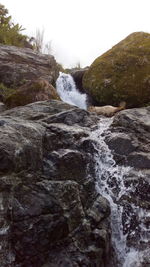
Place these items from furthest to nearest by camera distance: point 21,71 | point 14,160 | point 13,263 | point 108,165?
point 21,71 → point 108,165 → point 14,160 → point 13,263

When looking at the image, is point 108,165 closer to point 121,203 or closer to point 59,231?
point 121,203

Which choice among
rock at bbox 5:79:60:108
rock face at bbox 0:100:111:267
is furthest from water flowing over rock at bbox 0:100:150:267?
rock at bbox 5:79:60:108

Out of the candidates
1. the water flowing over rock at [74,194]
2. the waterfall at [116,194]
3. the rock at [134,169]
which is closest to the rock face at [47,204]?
the water flowing over rock at [74,194]

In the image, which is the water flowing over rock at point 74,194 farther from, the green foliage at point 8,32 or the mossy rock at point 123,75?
the green foliage at point 8,32

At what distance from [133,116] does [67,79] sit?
21.4ft

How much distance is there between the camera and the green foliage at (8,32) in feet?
45.2

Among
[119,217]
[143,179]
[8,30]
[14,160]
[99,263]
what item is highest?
[8,30]

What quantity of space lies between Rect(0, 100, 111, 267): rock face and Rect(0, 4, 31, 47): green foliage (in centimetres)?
962

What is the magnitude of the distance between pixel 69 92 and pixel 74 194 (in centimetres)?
763

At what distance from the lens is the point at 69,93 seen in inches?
457

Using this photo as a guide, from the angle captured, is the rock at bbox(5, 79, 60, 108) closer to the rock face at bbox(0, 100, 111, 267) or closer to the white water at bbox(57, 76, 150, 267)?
the white water at bbox(57, 76, 150, 267)

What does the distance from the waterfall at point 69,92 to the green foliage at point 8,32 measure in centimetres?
334

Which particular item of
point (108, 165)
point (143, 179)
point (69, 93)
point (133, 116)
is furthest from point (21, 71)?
point (143, 179)

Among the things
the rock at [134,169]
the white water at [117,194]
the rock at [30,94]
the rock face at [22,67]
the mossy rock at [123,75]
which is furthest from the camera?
the rock face at [22,67]
